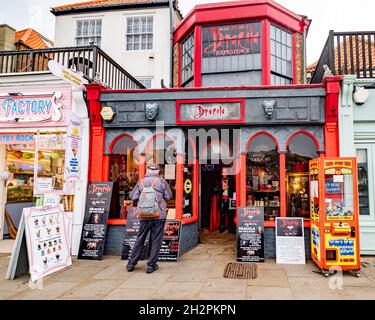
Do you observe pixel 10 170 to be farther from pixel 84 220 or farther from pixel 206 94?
pixel 206 94

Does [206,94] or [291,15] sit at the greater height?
[291,15]

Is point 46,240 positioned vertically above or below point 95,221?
below

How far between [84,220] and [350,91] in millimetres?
7177

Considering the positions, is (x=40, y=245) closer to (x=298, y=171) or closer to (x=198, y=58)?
(x=298, y=171)

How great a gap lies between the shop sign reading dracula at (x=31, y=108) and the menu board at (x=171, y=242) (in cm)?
412

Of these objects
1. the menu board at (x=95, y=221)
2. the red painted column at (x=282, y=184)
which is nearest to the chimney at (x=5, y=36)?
the menu board at (x=95, y=221)

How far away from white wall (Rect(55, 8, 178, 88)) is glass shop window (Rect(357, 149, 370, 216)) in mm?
7441

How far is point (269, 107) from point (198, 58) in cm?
373

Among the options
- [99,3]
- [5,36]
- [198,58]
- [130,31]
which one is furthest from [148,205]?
[99,3]

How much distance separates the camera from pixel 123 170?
8078 mm

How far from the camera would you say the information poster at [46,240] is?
553 centimetres

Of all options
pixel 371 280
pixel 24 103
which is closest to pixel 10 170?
pixel 24 103

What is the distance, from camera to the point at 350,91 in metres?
7.13

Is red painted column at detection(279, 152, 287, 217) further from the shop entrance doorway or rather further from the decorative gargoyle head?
the shop entrance doorway
